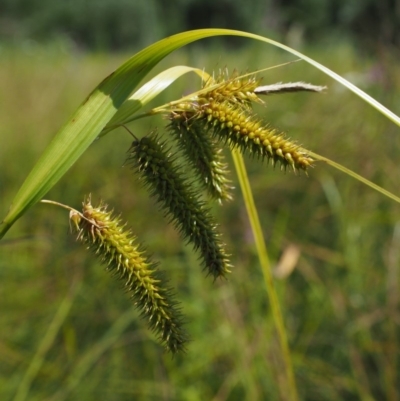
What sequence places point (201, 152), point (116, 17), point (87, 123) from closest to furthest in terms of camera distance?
point (87, 123)
point (201, 152)
point (116, 17)

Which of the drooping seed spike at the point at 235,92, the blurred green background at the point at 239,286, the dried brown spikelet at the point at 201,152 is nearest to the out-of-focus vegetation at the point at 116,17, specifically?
the blurred green background at the point at 239,286

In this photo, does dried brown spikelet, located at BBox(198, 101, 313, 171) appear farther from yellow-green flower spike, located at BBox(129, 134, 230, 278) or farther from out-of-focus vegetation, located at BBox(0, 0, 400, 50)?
out-of-focus vegetation, located at BBox(0, 0, 400, 50)

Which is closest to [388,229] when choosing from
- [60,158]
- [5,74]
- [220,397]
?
[220,397]

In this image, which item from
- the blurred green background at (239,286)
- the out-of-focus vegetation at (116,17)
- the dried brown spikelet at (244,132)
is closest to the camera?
the dried brown spikelet at (244,132)

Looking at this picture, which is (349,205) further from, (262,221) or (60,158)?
(60,158)

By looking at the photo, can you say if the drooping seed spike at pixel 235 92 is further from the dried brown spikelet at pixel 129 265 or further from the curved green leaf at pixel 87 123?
the dried brown spikelet at pixel 129 265

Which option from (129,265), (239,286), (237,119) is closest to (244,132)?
(237,119)

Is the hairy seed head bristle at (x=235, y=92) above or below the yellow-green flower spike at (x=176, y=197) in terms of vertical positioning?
above

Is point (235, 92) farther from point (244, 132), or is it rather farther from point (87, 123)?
point (87, 123)

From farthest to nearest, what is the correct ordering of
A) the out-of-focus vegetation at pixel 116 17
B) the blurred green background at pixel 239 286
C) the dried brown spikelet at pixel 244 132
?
1. the out-of-focus vegetation at pixel 116 17
2. the blurred green background at pixel 239 286
3. the dried brown spikelet at pixel 244 132
